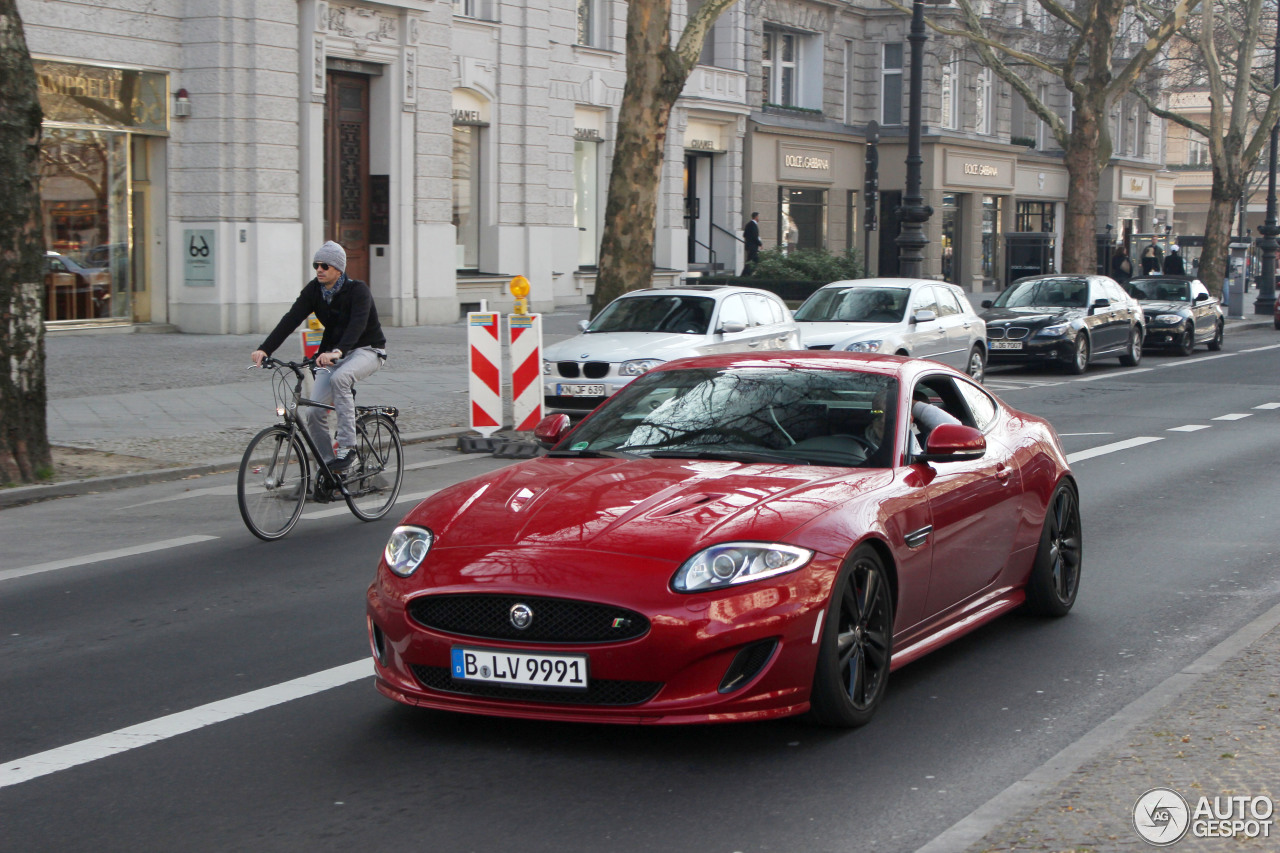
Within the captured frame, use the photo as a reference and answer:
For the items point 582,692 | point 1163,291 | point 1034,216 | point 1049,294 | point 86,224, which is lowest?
point 582,692

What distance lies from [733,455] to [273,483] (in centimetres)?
442

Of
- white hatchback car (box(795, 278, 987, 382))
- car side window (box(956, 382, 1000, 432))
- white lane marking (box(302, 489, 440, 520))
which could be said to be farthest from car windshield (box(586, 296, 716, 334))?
car side window (box(956, 382, 1000, 432))

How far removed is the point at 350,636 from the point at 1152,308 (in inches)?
1015

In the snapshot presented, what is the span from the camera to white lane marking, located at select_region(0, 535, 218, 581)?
868 centimetres

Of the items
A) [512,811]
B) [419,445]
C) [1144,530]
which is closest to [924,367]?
[512,811]

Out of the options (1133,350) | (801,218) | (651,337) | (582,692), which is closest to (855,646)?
(582,692)

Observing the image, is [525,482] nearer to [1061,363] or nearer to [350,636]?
[350,636]

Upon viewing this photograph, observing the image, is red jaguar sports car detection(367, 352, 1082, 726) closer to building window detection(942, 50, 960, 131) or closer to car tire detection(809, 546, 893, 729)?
car tire detection(809, 546, 893, 729)

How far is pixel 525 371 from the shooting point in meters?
15.1

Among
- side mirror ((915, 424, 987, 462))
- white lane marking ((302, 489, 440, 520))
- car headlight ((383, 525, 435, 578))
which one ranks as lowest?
white lane marking ((302, 489, 440, 520))

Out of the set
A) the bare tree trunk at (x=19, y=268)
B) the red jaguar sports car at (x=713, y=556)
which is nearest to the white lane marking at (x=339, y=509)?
the bare tree trunk at (x=19, y=268)

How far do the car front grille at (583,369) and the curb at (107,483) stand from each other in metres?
4.15

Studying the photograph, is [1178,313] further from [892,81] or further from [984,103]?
[984,103]

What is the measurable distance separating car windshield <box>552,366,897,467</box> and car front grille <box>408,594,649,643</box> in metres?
1.30
